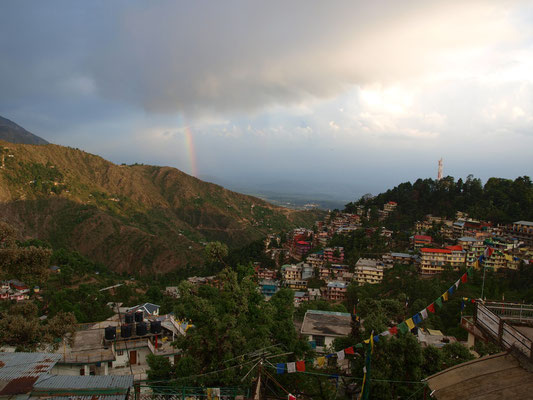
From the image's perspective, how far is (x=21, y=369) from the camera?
8.02m

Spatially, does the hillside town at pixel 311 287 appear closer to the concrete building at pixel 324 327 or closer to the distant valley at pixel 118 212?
the concrete building at pixel 324 327

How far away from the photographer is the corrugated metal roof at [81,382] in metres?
7.55

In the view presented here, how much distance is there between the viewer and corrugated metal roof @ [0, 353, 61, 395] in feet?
23.8

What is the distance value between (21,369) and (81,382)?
1486 millimetres

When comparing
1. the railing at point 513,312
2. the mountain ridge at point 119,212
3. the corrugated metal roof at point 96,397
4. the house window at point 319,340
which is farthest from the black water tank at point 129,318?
the mountain ridge at point 119,212

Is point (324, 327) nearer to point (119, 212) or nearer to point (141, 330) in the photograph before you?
point (141, 330)

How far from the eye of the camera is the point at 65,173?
231 feet

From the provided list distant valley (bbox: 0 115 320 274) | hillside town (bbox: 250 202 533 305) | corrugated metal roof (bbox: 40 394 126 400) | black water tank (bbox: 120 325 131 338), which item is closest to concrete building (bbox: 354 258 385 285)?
hillside town (bbox: 250 202 533 305)

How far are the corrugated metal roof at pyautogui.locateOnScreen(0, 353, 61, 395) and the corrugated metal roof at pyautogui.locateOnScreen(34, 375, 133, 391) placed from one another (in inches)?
7.6

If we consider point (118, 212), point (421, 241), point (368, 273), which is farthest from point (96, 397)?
point (118, 212)

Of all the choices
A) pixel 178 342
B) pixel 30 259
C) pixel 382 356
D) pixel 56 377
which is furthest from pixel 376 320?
pixel 30 259

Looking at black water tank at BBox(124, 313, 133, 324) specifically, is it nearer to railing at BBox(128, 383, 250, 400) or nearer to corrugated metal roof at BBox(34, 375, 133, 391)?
railing at BBox(128, 383, 250, 400)

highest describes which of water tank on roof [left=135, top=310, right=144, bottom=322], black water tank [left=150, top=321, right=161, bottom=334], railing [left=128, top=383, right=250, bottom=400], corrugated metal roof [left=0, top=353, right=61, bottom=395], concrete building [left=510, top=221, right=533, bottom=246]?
concrete building [left=510, top=221, right=533, bottom=246]

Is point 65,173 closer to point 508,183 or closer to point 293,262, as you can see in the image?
point 293,262
